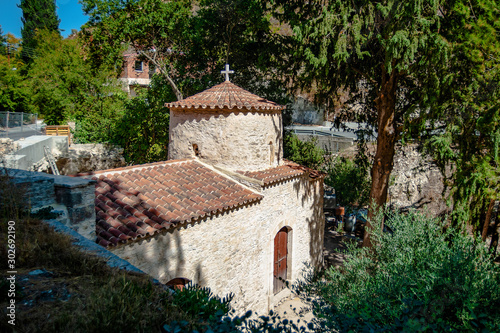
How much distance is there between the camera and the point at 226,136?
8812mm

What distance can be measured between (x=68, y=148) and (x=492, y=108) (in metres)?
17.2

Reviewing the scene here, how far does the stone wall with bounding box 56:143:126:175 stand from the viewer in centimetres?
1573

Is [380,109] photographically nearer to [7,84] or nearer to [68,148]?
[68,148]

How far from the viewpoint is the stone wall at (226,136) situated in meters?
8.80

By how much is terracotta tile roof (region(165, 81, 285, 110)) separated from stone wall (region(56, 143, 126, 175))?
31.2 feet

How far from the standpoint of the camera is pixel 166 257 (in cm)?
636

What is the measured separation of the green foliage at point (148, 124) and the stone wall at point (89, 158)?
65 centimetres

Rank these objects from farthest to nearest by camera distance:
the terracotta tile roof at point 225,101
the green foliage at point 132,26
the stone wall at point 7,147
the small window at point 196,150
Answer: the green foliage at point 132,26
the stone wall at point 7,147
the small window at point 196,150
the terracotta tile roof at point 225,101

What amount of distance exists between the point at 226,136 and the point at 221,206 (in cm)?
232

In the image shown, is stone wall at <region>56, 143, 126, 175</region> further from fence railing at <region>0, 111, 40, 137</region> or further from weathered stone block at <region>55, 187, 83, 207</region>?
weathered stone block at <region>55, 187, 83, 207</region>

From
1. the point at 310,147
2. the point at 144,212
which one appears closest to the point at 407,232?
the point at 144,212

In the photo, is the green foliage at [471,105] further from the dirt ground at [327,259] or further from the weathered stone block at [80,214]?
the weathered stone block at [80,214]

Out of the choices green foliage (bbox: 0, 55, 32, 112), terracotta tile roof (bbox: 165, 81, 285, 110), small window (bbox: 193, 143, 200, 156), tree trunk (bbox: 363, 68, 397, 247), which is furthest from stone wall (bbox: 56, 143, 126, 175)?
tree trunk (bbox: 363, 68, 397, 247)

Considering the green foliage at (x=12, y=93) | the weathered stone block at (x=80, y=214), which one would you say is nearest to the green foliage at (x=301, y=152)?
the weathered stone block at (x=80, y=214)
